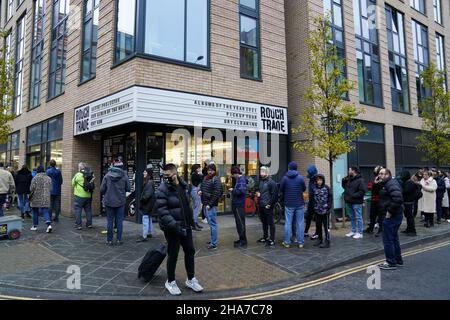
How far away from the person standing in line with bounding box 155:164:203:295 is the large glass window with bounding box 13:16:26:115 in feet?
58.4

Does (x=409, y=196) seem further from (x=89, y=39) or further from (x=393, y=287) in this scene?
(x=89, y=39)

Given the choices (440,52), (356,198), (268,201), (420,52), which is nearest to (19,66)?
(268,201)

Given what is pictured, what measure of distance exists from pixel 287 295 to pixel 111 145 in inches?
353

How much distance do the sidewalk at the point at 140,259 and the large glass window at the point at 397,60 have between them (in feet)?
35.5

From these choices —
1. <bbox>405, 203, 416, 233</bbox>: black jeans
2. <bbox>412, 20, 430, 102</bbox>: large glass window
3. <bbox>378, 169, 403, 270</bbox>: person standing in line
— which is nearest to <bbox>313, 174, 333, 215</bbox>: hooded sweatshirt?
<bbox>378, 169, 403, 270</bbox>: person standing in line

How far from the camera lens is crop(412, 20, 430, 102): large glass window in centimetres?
1909

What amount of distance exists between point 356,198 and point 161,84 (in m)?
6.26

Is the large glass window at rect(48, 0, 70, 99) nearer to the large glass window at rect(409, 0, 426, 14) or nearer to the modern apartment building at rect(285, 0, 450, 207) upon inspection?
the modern apartment building at rect(285, 0, 450, 207)

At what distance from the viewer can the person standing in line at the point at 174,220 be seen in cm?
444

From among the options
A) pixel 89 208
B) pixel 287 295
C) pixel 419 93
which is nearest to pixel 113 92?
pixel 89 208

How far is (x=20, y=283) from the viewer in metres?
4.99

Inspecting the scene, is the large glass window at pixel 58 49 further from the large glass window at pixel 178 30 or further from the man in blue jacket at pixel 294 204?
the man in blue jacket at pixel 294 204

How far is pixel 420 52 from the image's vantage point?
19797 mm
